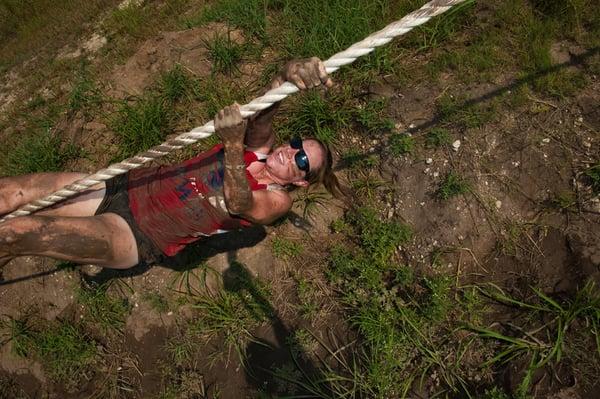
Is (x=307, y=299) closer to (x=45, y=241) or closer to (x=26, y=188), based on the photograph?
(x=45, y=241)

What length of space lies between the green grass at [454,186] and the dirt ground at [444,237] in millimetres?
49

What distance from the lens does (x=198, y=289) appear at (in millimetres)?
3365

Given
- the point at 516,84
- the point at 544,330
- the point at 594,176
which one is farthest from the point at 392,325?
the point at 516,84

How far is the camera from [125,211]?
2723mm

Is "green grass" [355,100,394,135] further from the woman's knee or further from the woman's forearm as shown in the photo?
the woman's knee

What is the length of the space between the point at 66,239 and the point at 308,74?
1573mm

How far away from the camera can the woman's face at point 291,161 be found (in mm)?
2770

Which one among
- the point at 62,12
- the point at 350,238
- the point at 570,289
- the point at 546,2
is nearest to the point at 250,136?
the point at 350,238

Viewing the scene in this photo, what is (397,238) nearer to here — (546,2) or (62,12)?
(546,2)

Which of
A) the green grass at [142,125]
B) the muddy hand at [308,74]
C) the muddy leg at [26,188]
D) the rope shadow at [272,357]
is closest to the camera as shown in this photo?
the muddy hand at [308,74]

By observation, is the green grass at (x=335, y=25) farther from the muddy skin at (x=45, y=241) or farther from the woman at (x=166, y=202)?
the muddy skin at (x=45, y=241)

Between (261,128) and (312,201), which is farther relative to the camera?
(312,201)

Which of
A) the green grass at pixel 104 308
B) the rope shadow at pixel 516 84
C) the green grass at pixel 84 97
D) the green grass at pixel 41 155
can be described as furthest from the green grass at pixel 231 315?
the green grass at pixel 84 97

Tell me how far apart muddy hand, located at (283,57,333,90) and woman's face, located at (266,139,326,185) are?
2.95 ft
